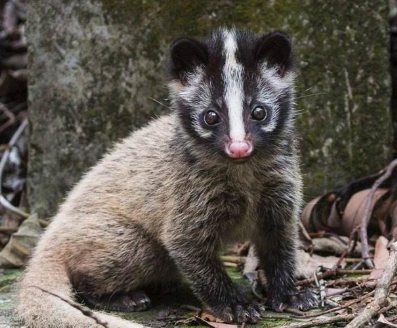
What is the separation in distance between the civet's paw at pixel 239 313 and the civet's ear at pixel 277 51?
62.3 inches

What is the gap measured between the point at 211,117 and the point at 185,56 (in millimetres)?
524

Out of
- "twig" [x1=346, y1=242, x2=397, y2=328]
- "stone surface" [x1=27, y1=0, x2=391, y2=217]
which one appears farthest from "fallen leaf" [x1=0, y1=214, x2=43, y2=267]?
"twig" [x1=346, y1=242, x2=397, y2=328]

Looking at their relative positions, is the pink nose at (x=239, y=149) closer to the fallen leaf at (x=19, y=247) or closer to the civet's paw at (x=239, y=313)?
the civet's paw at (x=239, y=313)

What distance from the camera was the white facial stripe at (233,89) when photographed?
5.10 m

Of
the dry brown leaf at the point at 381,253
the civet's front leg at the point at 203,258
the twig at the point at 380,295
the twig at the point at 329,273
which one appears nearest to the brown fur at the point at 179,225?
the civet's front leg at the point at 203,258

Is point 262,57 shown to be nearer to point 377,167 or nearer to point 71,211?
point 71,211

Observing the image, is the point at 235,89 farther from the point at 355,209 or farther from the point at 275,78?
the point at 355,209

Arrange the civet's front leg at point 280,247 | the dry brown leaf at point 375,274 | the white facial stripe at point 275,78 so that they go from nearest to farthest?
1. the white facial stripe at point 275,78
2. the civet's front leg at point 280,247
3. the dry brown leaf at point 375,274

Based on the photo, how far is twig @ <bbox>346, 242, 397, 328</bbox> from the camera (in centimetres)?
471

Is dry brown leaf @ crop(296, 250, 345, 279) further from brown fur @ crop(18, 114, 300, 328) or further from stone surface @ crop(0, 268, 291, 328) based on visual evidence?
brown fur @ crop(18, 114, 300, 328)

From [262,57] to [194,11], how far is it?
80.4 inches

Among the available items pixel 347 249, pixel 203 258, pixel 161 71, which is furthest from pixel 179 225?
pixel 161 71

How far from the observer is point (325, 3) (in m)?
7.35

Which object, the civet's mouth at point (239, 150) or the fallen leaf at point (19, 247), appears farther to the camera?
the fallen leaf at point (19, 247)
